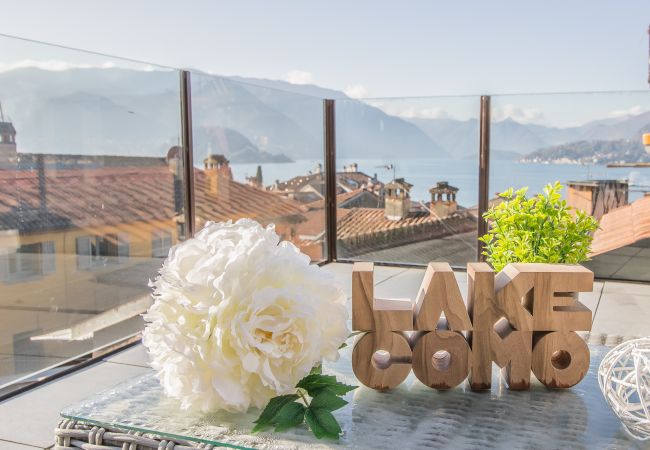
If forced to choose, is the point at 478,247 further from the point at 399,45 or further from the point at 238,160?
the point at 399,45

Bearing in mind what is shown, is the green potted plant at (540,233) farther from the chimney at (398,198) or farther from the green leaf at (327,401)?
the chimney at (398,198)

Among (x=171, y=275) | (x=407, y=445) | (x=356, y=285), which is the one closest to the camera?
(x=407, y=445)

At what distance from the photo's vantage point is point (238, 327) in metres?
0.93

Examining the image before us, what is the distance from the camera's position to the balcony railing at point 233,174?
2.38m

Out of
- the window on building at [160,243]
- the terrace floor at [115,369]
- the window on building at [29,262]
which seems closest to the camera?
the terrace floor at [115,369]

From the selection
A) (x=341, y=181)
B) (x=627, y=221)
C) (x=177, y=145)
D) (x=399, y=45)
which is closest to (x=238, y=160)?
(x=177, y=145)

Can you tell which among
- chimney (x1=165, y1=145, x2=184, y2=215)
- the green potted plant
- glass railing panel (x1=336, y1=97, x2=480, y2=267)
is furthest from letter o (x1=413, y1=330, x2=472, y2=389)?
glass railing panel (x1=336, y1=97, x2=480, y2=267)

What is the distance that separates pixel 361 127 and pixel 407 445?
12.6 ft

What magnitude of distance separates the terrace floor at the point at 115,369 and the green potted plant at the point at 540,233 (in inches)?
9.3

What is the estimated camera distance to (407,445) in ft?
2.85

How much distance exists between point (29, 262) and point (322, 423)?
72.7 inches

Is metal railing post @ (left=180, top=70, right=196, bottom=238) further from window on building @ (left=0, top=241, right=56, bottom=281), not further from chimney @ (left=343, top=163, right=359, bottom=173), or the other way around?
chimney @ (left=343, top=163, right=359, bottom=173)

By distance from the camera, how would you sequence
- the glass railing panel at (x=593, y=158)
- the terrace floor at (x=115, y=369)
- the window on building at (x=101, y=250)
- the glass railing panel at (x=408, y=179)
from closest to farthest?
the terrace floor at (x=115, y=369) → the window on building at (x=101, y=250) → the glass railing panel at (x=593, y=158) → the glass railing panel at (x=408, y=179)

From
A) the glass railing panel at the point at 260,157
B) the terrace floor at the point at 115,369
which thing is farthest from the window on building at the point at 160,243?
the terrace floor at the point at 115,369
